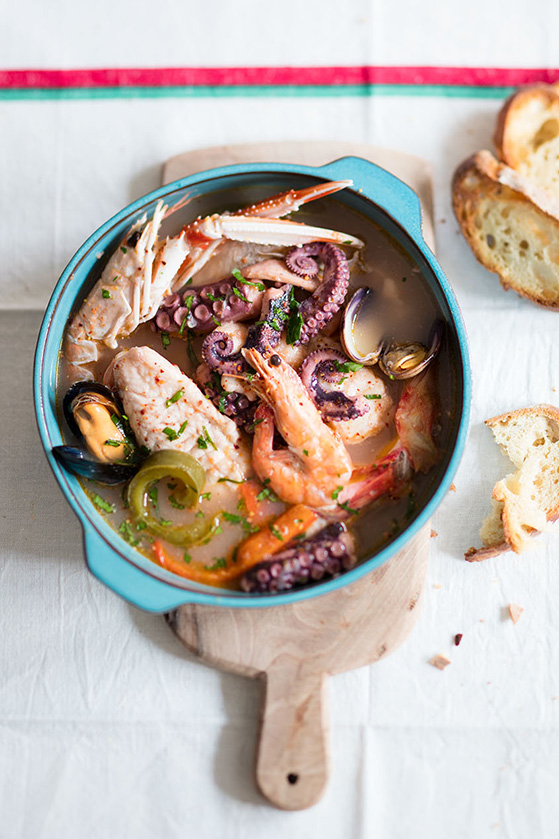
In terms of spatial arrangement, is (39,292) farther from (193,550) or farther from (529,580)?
(529,580)

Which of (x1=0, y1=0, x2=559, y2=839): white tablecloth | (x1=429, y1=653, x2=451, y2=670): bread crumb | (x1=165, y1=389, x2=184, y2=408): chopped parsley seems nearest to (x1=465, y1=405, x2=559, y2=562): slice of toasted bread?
(x1=0, y1=0, x2=559, y2=839): white tablecloth

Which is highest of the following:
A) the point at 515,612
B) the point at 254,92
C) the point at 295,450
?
the point at 254,92

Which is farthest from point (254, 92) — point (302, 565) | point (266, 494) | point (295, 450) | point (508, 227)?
point (302, 565)

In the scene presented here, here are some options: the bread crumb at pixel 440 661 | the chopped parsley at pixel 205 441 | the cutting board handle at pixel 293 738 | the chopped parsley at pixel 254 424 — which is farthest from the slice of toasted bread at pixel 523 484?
the chopped parsley at pixel 205 441

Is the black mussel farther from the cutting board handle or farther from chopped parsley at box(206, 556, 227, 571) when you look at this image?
the cutting board handle

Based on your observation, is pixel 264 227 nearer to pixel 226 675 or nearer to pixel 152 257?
pixel 152 257

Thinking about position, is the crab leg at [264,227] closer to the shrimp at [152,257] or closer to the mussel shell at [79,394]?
the shrimp at [152,257]
